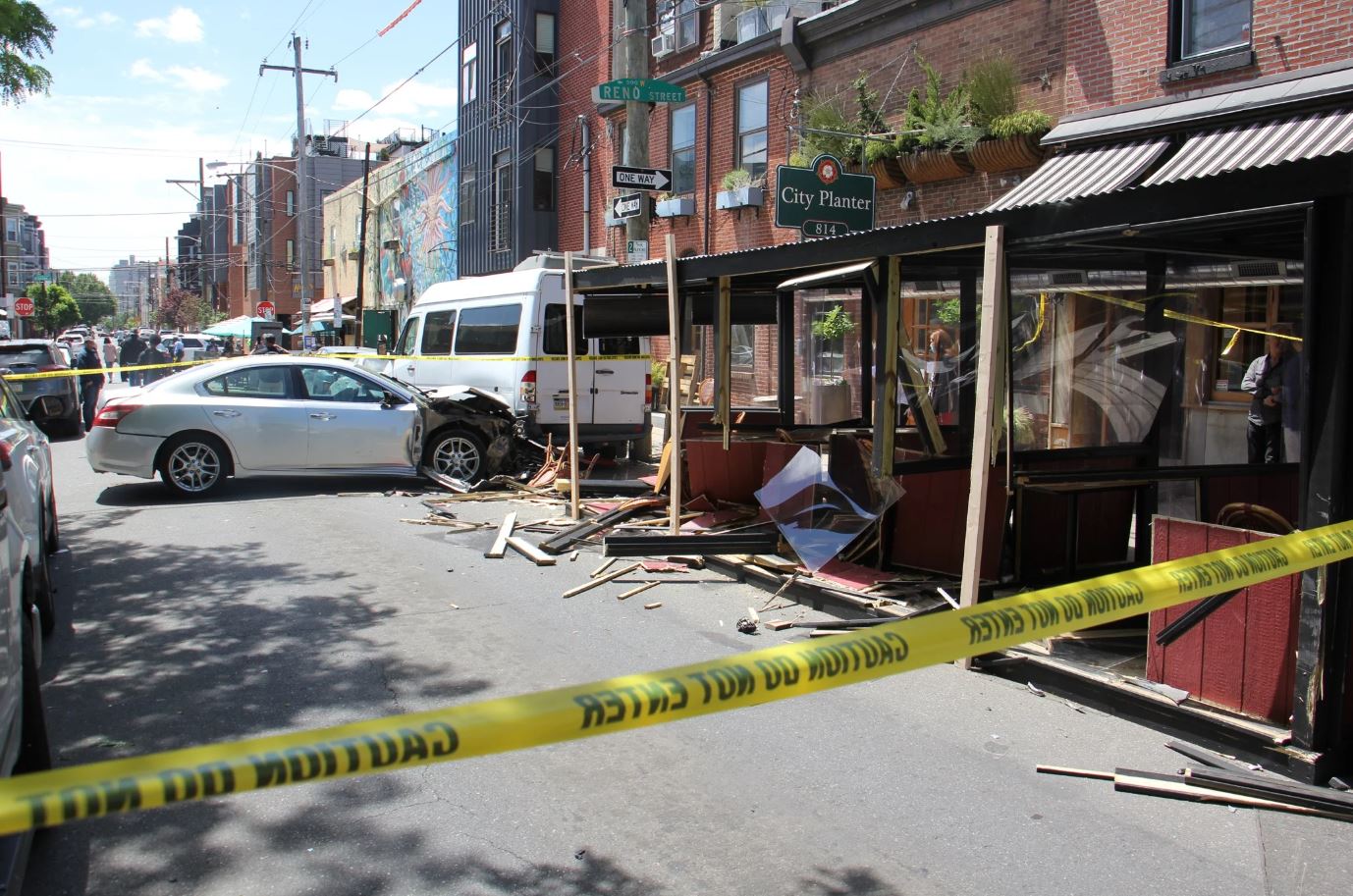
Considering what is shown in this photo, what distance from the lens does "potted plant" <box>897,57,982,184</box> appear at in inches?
571

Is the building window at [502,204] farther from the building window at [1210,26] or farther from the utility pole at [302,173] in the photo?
the building window at [1210,26]

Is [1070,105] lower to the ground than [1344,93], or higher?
higher

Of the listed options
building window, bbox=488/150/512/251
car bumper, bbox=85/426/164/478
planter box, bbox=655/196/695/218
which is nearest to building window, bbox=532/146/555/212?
building window, bbox=488/150/512/251

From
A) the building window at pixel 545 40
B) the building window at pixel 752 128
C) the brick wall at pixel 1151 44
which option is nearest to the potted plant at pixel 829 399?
the brick wall at pixel 1151 44

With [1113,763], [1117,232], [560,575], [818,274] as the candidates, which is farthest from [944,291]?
[1113,763]

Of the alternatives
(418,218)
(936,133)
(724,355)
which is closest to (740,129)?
(936,133)

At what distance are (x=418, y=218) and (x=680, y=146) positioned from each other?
17067mm

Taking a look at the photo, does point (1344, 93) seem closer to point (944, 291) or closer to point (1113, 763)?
point (944, 291)

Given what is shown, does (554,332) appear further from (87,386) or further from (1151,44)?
(87,386)

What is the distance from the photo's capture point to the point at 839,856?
3.84 metres

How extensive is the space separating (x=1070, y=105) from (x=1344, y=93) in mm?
4121

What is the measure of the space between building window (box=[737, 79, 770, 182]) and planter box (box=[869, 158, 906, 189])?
400 cm

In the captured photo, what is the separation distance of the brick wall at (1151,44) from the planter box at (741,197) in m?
6.78

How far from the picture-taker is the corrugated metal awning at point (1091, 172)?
10.2 m
